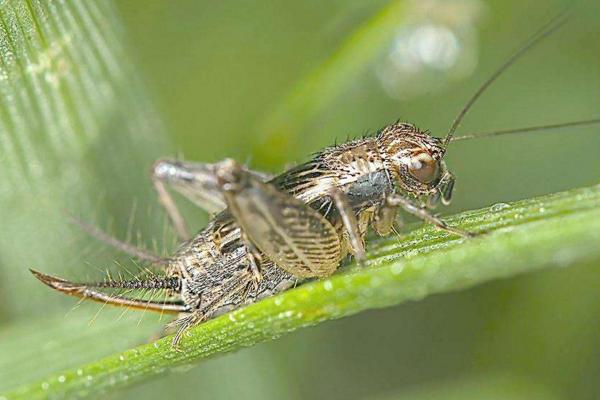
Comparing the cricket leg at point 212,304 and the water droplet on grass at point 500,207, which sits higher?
the cricket leg at point 212,304

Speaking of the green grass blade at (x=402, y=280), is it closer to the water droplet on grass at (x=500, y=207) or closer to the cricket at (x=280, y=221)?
the water droplet on grass at (x=500, y=207)

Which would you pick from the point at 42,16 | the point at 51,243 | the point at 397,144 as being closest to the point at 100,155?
the point at 51,243

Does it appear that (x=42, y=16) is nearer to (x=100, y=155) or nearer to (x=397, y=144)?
(x=100, y=155)

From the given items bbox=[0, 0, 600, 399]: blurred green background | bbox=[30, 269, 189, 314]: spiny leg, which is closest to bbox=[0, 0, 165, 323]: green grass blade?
bbox=[0, 0, 600, 399]: blurred green background

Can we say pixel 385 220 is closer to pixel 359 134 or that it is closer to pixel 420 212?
pixel 420 212

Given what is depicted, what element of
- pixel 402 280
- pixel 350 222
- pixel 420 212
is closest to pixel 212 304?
pixel 350 222

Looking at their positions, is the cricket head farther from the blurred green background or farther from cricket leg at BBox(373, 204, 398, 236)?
the blurred green background

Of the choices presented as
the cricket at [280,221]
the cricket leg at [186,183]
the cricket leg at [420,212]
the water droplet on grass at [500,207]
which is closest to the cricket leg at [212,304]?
the cricket at [280,221]
